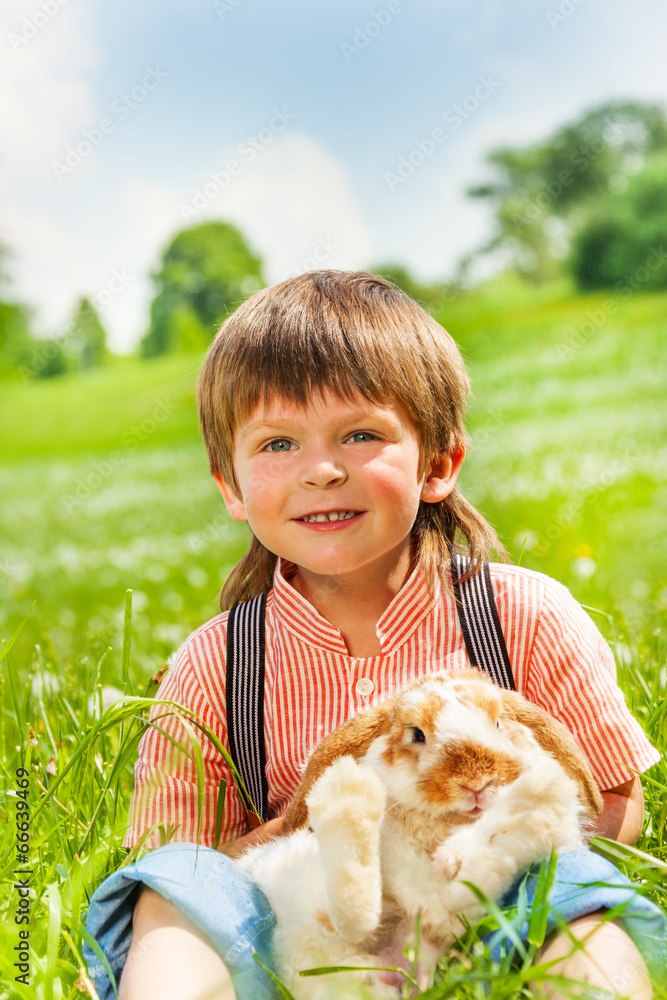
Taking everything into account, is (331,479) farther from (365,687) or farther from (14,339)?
(14,339)

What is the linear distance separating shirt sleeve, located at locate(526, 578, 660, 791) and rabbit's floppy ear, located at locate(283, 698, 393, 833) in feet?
1.70


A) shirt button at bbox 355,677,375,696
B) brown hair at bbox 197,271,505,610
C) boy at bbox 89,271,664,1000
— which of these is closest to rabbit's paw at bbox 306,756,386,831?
boy at bbox 89,271,664,1000

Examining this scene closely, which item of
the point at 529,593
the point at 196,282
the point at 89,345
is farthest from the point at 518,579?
the point at 196,282

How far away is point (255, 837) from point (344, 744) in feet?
1.61

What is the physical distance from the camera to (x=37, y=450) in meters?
23.3

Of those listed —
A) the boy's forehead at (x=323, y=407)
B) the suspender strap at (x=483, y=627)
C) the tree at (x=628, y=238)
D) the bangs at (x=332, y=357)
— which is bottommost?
the suspender strap at (x=483, y=627)

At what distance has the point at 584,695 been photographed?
6.75 feet

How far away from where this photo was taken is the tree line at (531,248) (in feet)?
65.1

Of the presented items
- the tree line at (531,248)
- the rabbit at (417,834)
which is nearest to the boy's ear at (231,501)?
the rabbit at (417,834)

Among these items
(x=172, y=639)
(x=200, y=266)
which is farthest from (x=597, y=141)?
(x=172, y=639)

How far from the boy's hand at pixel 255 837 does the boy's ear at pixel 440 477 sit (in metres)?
0.84

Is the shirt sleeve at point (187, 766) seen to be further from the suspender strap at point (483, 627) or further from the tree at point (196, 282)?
the tree at point (196, 282)

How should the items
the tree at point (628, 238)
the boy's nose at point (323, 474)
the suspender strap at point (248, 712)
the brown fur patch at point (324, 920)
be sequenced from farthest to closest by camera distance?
1. the tree at point (628, 238)
2. the suspender strap at point (248, 712)
3. the boy's nose at point (323, 474)
4. the brown fur patch at point (324, 920)

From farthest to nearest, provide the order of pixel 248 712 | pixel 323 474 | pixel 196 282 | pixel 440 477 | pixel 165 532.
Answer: pixel 196 282 < pixel 165 532 < pixel 440 477 < pixel 248 712 < pixel 323 474
